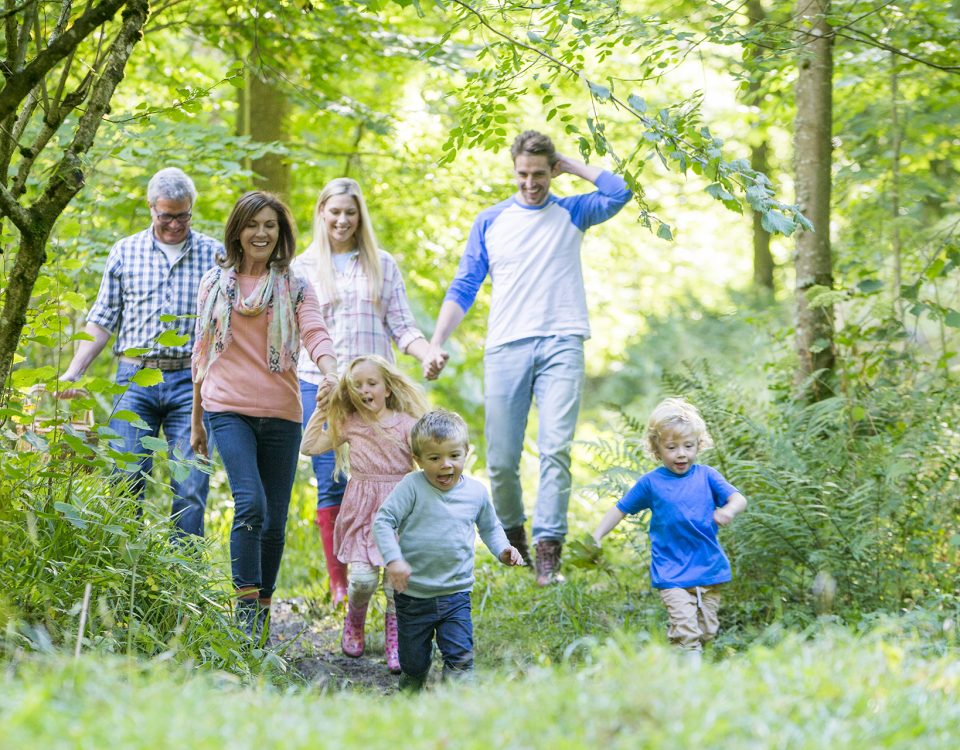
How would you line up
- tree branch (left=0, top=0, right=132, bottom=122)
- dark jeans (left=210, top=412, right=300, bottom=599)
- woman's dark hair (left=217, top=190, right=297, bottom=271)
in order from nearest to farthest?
tree branch (left=0, top=0, right=132, bottom=122)
dark jeans (left=210, top=412, right=300, bottom=599)
woman's dark hair (left=217, top=190, right=297, bottom=271)

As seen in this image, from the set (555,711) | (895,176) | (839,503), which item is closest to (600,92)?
(839,503)

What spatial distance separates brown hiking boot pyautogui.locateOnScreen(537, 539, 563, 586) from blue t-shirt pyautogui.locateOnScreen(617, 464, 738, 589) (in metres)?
1.63

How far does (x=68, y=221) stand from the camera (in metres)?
8.90

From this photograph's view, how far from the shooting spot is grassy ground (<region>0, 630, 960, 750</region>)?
245 centimetres

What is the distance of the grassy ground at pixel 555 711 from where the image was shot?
2453mm

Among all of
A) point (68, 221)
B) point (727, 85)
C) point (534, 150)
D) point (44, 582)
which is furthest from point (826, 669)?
point (727, 85)

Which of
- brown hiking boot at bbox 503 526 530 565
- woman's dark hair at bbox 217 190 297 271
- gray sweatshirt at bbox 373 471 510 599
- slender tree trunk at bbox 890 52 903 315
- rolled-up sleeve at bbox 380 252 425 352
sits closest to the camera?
gray sweatshirt at bbox 373 471 510 599

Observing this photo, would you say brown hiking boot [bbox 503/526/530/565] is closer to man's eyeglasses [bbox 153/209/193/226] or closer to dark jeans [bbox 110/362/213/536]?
dark jeans [bbox 110/362/213/536]

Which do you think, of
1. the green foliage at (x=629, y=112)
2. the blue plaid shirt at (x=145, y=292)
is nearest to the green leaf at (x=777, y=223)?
the green foliage at (x=629, y=112)

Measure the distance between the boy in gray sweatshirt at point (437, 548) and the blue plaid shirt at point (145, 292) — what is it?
218cm

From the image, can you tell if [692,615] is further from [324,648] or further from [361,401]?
[324,648]

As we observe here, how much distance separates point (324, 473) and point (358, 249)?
4.42ft

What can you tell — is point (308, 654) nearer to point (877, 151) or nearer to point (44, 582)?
point (44, 582)

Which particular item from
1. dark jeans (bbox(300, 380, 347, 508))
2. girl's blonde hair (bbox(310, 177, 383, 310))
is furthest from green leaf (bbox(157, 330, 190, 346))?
girl's blonde hair (bbox(310, 177, 383, 310))
